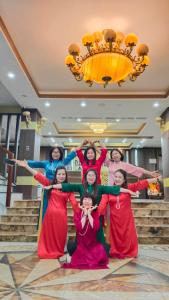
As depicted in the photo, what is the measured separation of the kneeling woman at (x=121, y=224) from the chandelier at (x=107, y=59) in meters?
1.84

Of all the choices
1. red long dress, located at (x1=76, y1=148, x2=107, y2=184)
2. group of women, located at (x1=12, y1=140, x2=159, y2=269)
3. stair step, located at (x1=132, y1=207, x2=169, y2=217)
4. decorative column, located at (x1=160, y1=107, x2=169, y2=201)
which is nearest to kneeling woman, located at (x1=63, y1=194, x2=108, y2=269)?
group of women, located at (x1=12, y1=140, x2=159, y2=269)

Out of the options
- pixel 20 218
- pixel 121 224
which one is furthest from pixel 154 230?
pixel 20 218

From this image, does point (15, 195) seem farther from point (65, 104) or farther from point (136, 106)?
point (136, 106)

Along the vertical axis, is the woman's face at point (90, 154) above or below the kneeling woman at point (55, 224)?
above

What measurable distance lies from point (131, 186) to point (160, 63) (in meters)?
3.24

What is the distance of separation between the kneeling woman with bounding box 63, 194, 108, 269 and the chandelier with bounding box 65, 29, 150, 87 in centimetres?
226

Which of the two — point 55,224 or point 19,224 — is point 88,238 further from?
point 19,224

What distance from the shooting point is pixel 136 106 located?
752 centimetres

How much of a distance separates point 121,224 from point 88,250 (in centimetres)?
66

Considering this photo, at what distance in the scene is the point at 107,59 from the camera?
3979 mm

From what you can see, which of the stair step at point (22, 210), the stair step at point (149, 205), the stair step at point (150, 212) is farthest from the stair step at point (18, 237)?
the stair step at point (149, 205)

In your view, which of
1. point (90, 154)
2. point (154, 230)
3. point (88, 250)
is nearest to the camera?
point (88, 250)

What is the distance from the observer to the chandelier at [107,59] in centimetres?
386

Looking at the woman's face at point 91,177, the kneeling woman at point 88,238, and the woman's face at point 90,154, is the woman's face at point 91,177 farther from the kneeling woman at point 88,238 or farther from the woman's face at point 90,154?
the woman's face at point 90,154
